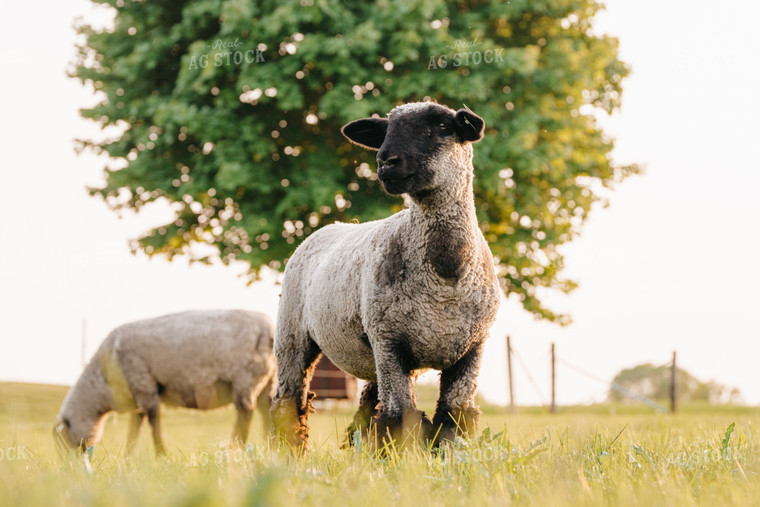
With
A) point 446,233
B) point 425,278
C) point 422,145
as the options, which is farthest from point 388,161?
point 425,278

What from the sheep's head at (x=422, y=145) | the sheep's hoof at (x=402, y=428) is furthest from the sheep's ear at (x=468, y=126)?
the sheep's hoof at (x=402, y=428)

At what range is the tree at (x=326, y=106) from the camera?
11.5m

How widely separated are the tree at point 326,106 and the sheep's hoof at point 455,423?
669cm

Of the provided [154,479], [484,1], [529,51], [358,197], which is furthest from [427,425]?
[484,1]

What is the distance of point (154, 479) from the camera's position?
3.13 meters

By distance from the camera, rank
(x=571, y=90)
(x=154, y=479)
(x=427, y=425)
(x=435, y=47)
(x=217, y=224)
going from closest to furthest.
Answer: (x=154, y=479) < (x=427, y=425) < (x=435, y=47) < (x=571, y=90) < (x=217, y=224)

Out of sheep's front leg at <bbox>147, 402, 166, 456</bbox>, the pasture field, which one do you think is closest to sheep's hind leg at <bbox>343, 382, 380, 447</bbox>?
the pasture field

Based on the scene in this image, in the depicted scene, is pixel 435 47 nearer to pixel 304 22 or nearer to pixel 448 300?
pixel 304 22

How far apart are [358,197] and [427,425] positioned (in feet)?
26.0

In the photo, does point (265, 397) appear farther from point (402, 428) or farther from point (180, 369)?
point (402, 428)

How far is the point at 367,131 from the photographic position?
491 cm

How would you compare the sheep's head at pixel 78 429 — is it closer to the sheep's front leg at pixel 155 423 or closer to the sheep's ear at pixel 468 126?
the sheep's front leg at pixel 155 423

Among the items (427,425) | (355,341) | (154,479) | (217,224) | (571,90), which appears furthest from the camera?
(217,224)

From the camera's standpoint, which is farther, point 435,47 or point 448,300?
point 435,47
